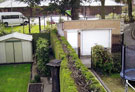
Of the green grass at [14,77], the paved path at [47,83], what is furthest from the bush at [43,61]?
the green grass at [14,77]

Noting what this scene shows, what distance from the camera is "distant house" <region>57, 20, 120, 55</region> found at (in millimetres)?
16781

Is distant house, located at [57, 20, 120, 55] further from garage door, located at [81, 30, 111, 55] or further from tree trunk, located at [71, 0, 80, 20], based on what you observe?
tree trunk, located at [71, 0, 80, 20]

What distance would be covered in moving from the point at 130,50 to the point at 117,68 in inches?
52.6

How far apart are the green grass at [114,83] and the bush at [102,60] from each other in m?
0.43

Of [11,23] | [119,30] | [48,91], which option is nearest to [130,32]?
[119,30]

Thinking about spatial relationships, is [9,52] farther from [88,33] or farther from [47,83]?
[88,33]

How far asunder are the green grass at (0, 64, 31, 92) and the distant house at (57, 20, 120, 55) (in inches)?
146

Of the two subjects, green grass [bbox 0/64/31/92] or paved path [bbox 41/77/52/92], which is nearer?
paved path [bbox 41/77/52/92]

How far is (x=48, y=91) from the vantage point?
11.8 metres

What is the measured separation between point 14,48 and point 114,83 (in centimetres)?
829

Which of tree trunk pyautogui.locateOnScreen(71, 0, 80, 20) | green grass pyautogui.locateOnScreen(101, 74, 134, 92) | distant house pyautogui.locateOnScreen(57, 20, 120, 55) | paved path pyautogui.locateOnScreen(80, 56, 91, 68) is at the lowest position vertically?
green grass pyautogui.locateOnScreen(101, 74, 134, 92)

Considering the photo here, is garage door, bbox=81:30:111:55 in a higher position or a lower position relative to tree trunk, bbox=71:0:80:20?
lower

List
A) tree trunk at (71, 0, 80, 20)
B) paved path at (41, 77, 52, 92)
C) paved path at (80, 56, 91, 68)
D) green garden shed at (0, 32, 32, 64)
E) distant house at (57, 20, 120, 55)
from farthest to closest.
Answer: tree trunk at (71, 0, 80, 20) → green garden shed at (0, 32, 32, 64) → distant house at (57, 20, 120, 55) → paved path at (80, 56, 91, 68) → paved path at (41, 77, 52, 92)

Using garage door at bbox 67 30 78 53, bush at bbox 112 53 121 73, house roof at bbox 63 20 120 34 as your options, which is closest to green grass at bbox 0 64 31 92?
garage door at bbox 67 30 78 53
